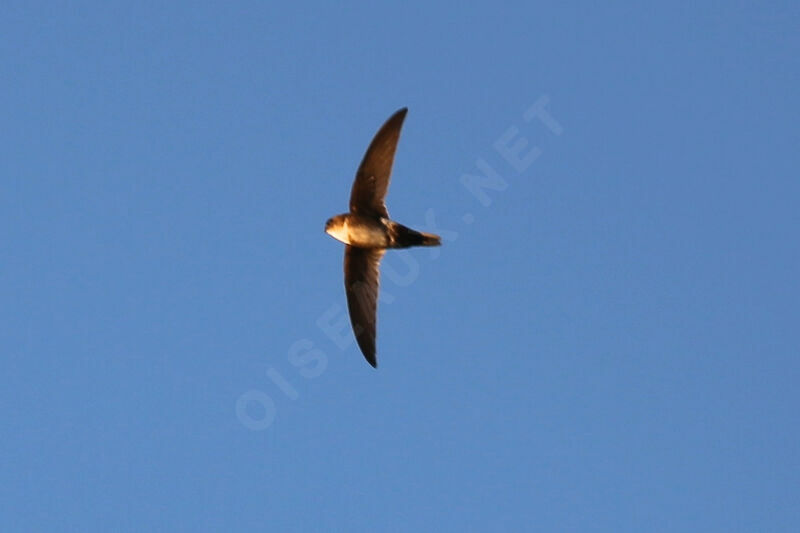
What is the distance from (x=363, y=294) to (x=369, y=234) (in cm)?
110

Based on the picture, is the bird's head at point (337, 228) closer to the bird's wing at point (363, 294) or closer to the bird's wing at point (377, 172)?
the bird's wing at point (377, 172)

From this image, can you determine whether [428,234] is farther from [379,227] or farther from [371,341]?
[371,341]

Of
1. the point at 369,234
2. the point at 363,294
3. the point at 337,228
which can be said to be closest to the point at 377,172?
the point at 369,234

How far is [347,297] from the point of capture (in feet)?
65.8

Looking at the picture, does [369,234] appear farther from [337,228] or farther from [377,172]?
[377,172]

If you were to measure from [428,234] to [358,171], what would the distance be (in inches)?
48.1

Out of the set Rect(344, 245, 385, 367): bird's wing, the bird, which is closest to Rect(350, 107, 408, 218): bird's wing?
the bird

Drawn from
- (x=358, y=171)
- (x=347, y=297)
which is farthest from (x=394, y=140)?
(x=347, y=297)

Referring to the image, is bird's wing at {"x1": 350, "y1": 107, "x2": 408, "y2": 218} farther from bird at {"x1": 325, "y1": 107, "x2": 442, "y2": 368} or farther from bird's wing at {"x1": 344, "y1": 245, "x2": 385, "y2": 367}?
bird's wing at {"x1": 344, "y1": 245, "x2": 385, "y2": 367}

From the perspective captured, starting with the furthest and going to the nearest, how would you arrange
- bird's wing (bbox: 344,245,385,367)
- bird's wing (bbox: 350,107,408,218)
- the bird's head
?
bird's wing (bbox: 344,245,385,367), the bird's head, bird's wing (bbox: 350,107,408,218)

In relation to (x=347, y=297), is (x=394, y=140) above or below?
above

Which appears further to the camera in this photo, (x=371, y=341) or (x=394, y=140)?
(x=371, y=341)

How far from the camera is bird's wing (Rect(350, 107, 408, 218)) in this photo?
18.8 metres

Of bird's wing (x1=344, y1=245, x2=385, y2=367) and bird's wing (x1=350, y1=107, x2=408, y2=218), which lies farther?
bird's wing (x1=344, y1=245, x2=385, y2=367)
